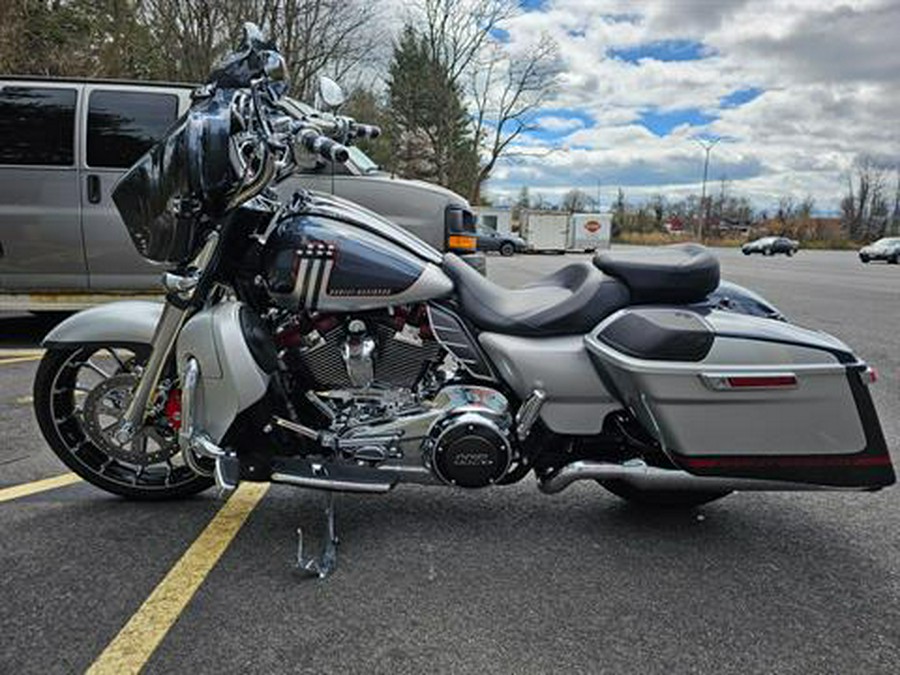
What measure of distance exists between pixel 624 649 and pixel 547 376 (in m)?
0.96

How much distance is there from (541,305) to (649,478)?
0.78m

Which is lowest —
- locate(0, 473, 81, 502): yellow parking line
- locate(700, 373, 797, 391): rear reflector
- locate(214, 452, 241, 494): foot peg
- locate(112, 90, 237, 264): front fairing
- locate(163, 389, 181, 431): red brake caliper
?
locate(0, 473, 81, 502): yellow parking line


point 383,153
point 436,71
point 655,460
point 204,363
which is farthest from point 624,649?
point 436,71

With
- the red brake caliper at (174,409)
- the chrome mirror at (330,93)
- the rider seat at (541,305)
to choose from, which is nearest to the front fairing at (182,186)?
the chrome mirror at (330,93)

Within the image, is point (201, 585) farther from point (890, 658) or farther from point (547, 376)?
point (890, 658)

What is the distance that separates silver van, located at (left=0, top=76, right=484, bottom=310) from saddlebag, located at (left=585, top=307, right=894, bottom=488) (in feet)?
11.7

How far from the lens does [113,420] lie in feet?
10.3

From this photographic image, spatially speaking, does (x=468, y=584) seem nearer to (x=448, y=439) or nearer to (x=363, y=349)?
(x=448, y=439)

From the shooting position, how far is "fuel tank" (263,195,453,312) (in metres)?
2.53

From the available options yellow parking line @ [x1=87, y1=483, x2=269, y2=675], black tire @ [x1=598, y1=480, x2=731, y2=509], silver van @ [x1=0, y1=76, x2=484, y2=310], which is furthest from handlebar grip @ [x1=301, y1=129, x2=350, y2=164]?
silver van @ [x1=0, y1=76, x2=484, y2=310]

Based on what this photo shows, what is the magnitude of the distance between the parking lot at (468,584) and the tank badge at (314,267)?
1.07 m

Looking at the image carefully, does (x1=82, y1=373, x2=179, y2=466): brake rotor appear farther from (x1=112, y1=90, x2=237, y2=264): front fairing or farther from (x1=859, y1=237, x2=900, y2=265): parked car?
(x1=859, y1=237, x2=900, y2=265): parked car

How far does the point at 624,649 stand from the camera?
221cm

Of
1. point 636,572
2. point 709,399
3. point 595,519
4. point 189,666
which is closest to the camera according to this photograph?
point 189,666
